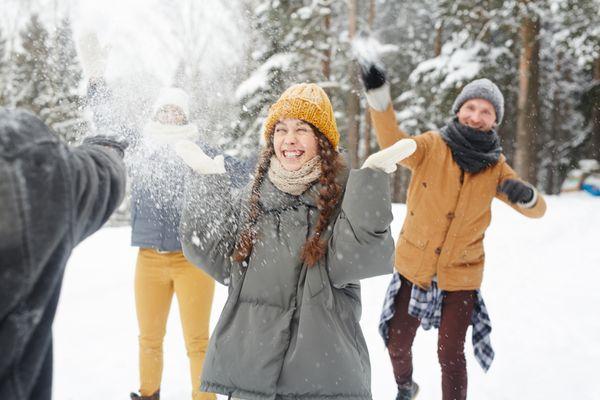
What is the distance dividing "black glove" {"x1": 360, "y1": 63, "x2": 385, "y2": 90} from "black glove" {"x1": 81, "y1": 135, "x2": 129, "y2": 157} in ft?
6.60

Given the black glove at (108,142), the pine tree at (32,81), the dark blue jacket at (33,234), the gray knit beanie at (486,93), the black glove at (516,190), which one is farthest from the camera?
the pine tree at (32,81)

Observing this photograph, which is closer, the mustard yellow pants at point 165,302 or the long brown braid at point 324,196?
the long brown braid at point 324,196

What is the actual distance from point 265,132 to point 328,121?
1.08 ft

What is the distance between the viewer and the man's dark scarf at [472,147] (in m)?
3.05

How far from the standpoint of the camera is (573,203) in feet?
40.7

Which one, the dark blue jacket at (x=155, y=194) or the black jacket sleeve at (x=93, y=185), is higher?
the black jacket sleeve at (x=93, y=185)

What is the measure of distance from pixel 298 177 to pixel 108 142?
0.94 meters

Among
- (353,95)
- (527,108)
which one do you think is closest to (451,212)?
(527,108)

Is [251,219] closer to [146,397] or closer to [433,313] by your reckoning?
[433,313]

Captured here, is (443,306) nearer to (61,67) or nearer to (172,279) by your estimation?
(172,279)

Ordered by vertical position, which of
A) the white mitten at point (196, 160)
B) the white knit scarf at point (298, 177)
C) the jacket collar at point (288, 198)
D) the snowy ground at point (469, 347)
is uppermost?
the white mitten at point (196, 160)

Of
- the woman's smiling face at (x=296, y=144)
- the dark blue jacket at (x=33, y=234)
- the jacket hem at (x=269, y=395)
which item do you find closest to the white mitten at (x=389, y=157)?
the woman's smiling face at (x=296, y=144)

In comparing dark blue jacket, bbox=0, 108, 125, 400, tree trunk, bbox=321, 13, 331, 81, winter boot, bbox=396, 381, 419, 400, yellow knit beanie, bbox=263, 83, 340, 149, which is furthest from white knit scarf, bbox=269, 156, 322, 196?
tree trunk, bbox=321, 13, 331, 81

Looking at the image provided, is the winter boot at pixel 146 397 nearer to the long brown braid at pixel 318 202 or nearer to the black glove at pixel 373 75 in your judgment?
the long brown braid at pixel 318 202
